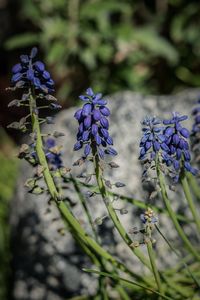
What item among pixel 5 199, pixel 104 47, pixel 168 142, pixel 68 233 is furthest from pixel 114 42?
pixel 168 142

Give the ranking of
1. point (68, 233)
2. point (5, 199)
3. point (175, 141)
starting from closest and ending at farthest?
point (175, 141) < point (68, 233) < point (5, 199)

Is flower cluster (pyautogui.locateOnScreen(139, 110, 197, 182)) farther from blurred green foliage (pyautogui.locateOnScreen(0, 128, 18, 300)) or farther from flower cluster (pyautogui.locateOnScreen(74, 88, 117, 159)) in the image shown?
blurred green foliage (pyautogui.locateOnScreen(0, 128, 18, 300))

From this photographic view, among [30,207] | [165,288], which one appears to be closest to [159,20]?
[30,207]

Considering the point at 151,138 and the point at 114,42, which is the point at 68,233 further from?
the point at 114,42

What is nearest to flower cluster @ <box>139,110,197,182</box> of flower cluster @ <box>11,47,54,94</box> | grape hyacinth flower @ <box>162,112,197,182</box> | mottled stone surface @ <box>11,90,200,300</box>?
grape hyacinth flower @ <box>162,112,197,182</box>

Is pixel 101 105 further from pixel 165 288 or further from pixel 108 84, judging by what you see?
pixel 108 84

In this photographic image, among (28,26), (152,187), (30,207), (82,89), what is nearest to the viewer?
(152,187)
